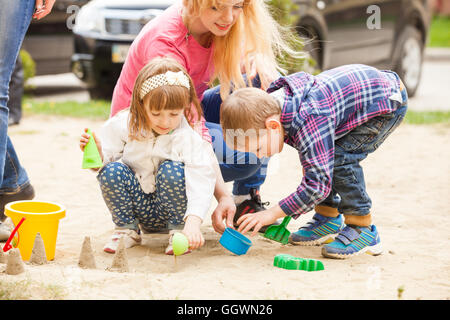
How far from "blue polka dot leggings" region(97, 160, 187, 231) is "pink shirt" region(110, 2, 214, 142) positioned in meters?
0.26

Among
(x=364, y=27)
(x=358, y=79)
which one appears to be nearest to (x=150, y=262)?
(x=358, y=79)

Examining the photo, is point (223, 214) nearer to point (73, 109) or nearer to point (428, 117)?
point (428, 117)

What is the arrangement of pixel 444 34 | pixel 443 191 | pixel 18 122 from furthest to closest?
pixel 444 34, pixel 18 122, pixel 443 191

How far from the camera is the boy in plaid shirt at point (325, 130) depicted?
2.52 metres

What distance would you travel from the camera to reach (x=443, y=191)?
3945mm

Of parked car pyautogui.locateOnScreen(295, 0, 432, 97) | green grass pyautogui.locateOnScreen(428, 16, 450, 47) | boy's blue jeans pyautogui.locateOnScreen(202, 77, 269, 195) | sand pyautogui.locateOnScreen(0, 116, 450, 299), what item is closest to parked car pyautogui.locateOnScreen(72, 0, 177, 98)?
parked car pyautogui.locateOnScreen(295, 0, 432, 97)

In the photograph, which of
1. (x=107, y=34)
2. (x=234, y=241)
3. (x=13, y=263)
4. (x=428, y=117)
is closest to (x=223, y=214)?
(x=234, y=241)

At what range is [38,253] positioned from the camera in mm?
2518

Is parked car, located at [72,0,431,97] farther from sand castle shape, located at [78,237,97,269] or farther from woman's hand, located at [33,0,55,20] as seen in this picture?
sand castle shape, located at [78,237,97,269]

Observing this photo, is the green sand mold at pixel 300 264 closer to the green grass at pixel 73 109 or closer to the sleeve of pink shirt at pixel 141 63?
the sleeve of pink shirt at pixel 141 63

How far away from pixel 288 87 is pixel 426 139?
3132 millimetres

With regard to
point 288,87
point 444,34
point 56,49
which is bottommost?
point 444,34

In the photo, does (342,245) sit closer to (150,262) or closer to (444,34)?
(150,262)

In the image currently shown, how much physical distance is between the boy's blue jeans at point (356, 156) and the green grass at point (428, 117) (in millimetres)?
3525
